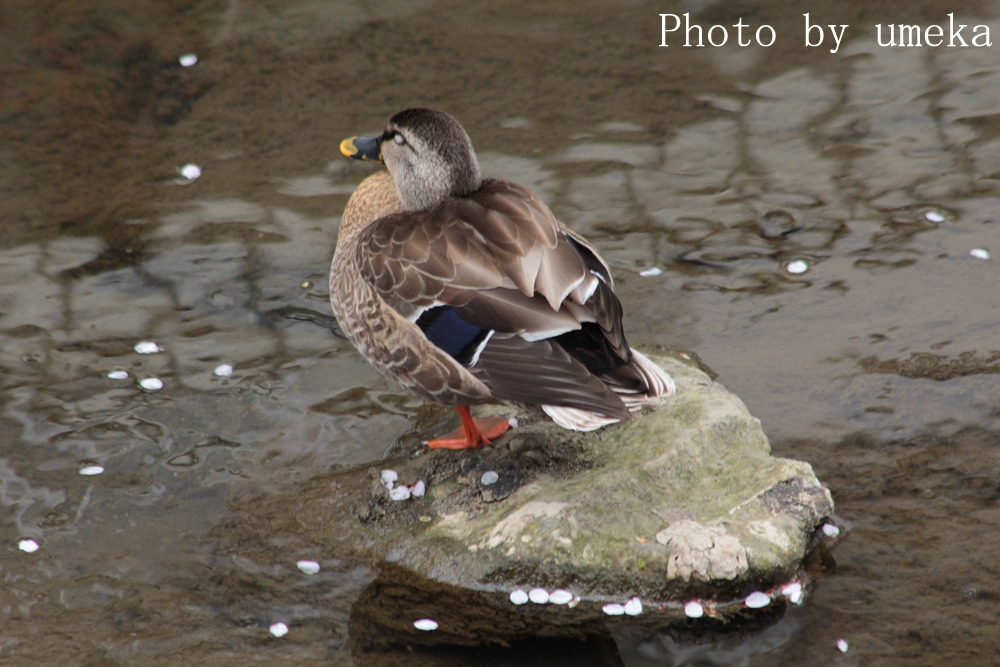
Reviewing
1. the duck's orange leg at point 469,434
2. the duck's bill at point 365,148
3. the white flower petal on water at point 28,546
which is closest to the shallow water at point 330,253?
the white flower petal on water at point 28,546

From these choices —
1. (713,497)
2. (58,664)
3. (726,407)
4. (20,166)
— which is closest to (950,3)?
(726,407)

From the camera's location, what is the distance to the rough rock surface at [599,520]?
352 centimetres

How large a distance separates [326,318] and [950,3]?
5.54 m

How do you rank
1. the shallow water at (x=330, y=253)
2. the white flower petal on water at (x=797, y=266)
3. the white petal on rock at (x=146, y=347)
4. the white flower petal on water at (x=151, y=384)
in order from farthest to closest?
1. the white flower petal on water at (x=797, y=266)
2. the white petal on rock at (x=146, y=347)
3. the white flower petal on water at (x=151, y=384)
4. the shallow water at (x=330, y=253)

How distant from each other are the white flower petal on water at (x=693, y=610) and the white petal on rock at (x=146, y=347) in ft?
10.4

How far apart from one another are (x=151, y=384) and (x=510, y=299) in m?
2.29

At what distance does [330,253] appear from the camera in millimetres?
6008

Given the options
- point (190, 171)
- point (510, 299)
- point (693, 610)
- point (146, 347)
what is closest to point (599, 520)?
point (693, 610)

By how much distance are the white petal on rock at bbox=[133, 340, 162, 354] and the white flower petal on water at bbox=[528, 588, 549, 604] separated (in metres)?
2.70

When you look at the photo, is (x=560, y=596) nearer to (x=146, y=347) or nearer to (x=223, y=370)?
(x=223, y=370)

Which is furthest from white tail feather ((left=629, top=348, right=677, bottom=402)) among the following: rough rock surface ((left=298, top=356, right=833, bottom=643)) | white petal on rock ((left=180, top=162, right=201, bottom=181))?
white petal on rock ((left=180, top=162, right=201, bottom=181))

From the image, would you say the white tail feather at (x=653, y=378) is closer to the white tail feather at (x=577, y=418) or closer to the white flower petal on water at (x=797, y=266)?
the white tail feather at (x=577, y=418)

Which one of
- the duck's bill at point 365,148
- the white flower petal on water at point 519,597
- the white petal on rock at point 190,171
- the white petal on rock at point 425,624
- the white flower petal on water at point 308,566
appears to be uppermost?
the duck's bill at point 365,148

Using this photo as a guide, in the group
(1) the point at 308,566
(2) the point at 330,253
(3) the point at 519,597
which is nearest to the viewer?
(3) the point at 519,597
